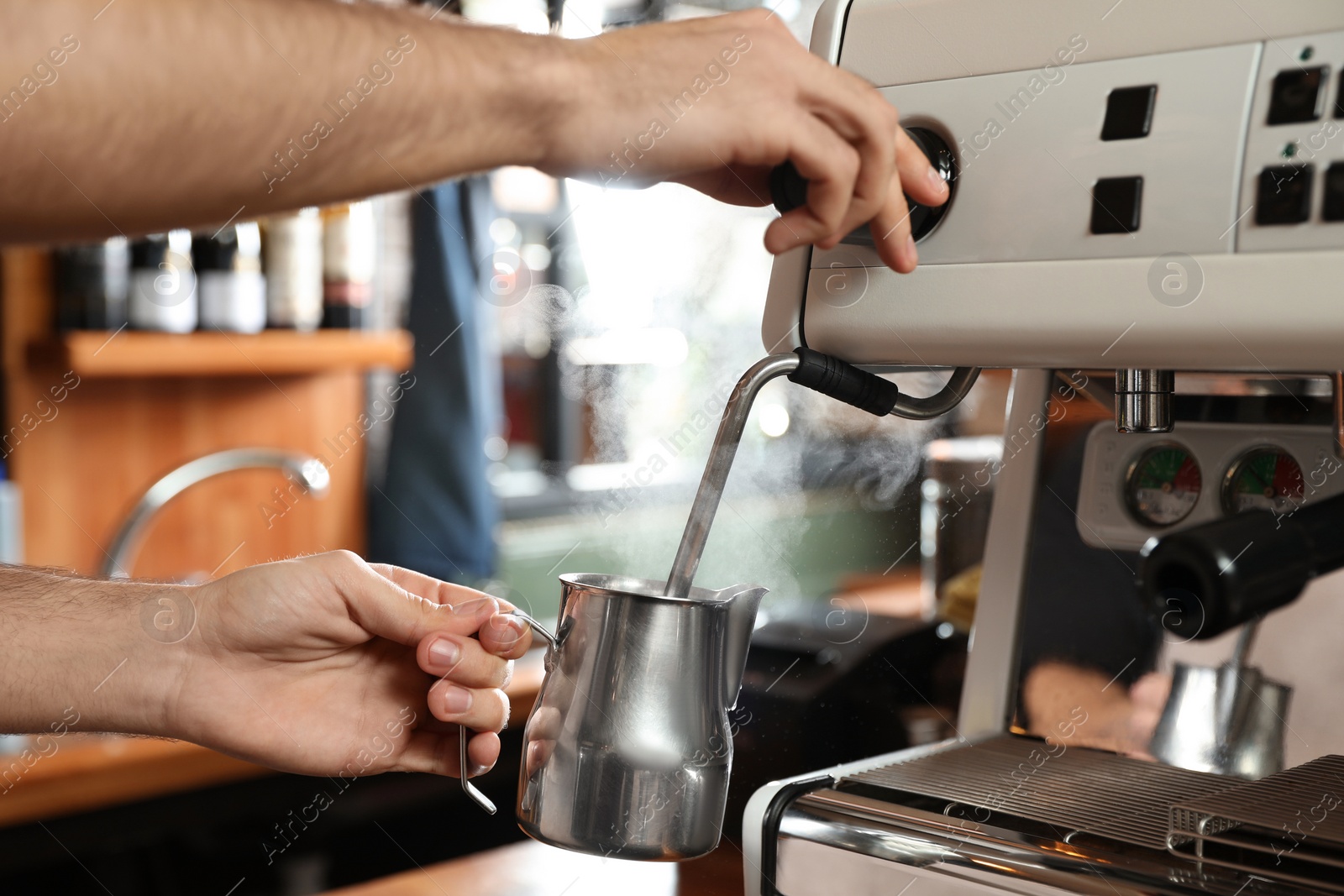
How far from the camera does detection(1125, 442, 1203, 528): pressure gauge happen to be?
2.14 ft

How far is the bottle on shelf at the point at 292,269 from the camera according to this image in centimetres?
191

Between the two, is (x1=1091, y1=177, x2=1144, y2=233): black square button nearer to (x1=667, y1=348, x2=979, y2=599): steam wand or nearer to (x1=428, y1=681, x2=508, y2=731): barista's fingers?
(x1=667, y1=348, x2=979, y2=599): steam wand

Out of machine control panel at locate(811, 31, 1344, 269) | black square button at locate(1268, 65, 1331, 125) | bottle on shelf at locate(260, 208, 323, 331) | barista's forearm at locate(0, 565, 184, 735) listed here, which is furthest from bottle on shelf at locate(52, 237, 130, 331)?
black square button at locate(1268, 65, 1331, 125)

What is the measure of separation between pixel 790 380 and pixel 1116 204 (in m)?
0.16

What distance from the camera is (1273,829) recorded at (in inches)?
19.5

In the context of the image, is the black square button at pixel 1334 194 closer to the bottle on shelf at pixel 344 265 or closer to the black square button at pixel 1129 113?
the black square button at pixel 1129 113

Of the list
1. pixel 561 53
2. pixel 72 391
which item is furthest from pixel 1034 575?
pixel 72 391

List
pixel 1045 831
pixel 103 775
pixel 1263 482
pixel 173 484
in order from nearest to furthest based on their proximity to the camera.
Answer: pixel 1045 831, pixel 1263 482, pixel 103 775, pixel 173 484

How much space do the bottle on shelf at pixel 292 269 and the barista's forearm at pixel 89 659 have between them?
131cm

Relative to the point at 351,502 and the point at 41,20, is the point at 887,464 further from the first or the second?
the point at 351,502

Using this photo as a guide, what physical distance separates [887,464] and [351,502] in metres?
1.57

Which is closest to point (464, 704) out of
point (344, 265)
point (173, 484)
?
point (173, 484)

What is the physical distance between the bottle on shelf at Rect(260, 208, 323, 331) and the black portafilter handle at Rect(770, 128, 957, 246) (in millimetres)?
1525

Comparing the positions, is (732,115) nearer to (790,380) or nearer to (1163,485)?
(790,380)
